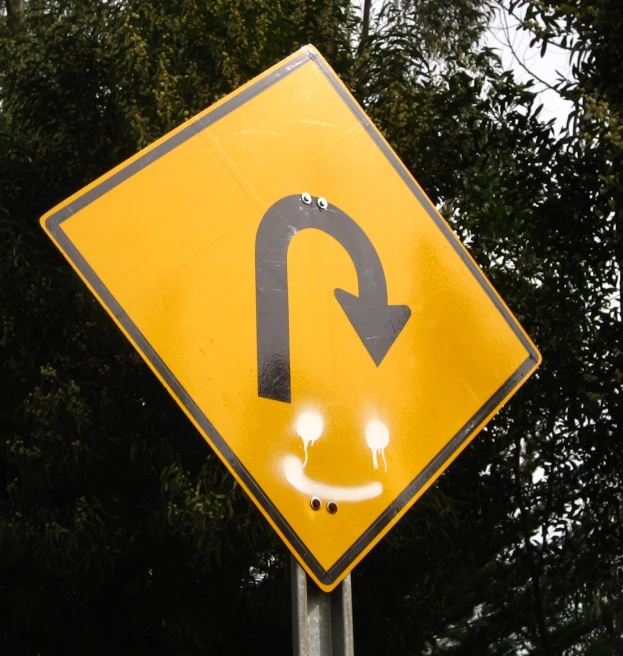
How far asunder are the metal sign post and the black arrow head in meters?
0.41

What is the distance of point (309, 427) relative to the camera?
67.7 inches

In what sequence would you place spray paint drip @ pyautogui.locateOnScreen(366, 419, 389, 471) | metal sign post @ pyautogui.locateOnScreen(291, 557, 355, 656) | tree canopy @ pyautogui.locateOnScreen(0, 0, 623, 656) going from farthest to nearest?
tree canopy @ pyautogui.locateOnScreen(0, 0, 623, 656), spray paint drip @ pyautogui.locateOnScreen(366, 419, 389, 471), metal sign post @ pyautogui.locateOnScreen(291, 557, 355, 656)

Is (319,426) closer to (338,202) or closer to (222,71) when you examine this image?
(338,202)

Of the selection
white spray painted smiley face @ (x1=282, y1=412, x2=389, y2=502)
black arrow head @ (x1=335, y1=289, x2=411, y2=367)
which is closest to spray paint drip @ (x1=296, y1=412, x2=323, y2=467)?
white spray painted smiley face @ (x1=282, y1=412, x2=389, y2=502)

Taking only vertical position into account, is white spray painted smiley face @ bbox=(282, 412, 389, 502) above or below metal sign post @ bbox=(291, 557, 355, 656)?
above

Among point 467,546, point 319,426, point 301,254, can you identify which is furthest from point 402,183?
point 467,546

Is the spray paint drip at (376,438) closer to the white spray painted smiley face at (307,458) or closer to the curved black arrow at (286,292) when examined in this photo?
the white spray painted smiley face at (307,458)

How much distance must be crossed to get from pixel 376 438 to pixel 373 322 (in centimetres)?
22

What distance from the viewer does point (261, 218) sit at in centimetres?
184

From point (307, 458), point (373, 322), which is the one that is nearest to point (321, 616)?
point (307, 458)

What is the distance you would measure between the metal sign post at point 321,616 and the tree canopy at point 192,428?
357 centimetres

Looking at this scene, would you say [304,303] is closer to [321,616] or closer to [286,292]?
[286,292]

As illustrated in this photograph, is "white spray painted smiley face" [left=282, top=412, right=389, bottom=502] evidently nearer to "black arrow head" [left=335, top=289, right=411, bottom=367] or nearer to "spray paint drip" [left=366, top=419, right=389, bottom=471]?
"spray paint drip" [left=366, top=419, right=389, bottom=471]

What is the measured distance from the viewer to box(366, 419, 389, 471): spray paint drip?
1.77 m
